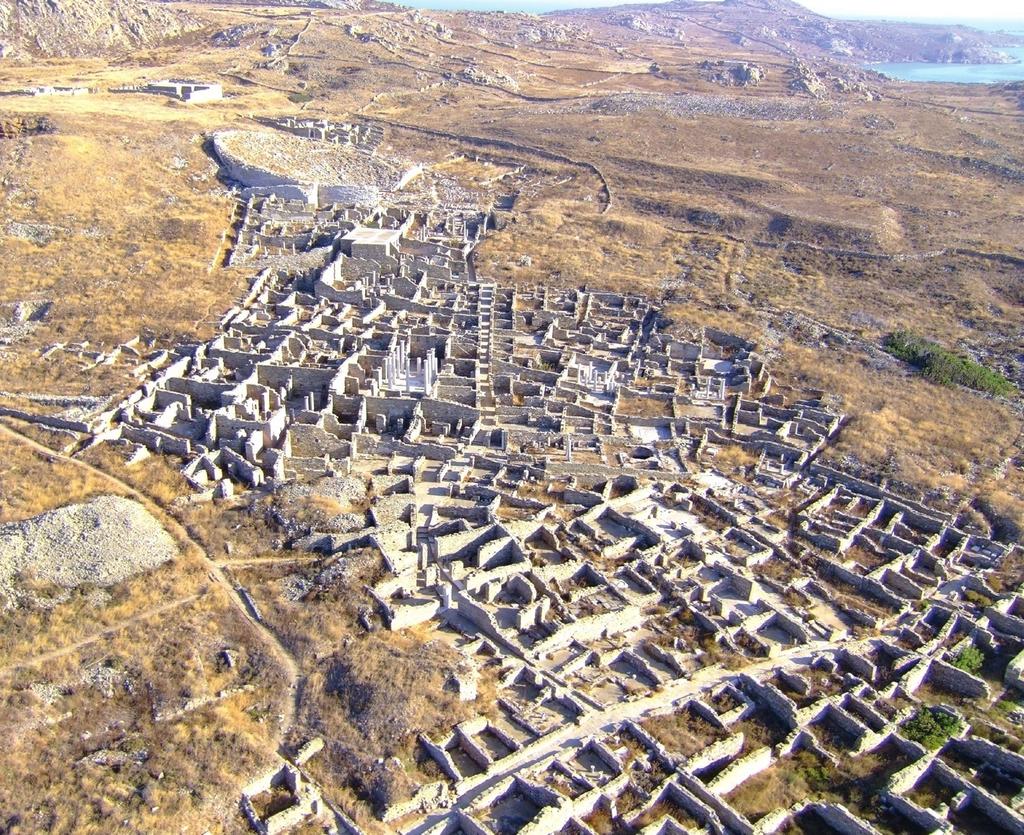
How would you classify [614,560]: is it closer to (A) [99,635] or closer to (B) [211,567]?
(B) [211,567]

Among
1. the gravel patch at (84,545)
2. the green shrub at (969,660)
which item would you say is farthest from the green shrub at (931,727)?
the gravel patch at (84,545)

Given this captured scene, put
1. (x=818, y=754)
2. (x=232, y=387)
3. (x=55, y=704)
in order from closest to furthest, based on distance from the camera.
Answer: (x=55, y=704), (x=818, y=754), (x=232, y=387)

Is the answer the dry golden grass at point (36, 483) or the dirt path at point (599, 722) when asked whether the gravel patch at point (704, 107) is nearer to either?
the dry golden grass at point (36, 483)

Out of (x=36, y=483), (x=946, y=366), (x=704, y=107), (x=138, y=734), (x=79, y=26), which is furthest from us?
(x=704, y=107)

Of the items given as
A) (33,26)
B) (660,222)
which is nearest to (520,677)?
(660,222)

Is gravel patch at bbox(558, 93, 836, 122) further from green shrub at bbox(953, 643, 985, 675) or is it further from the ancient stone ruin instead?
green shrub at bbox(953, 643, 985, 675)

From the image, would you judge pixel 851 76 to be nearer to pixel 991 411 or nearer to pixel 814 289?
pixel 814 289

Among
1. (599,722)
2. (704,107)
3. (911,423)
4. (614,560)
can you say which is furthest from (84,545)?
(704,107)
